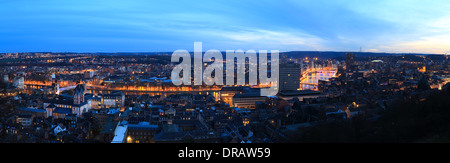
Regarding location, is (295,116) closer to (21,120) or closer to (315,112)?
(315,112)

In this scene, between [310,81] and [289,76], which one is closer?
[289,76]

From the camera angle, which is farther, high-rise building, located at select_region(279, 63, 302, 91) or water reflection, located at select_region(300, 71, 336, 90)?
water reflection, located at select_region(300, 71, 336, 90)

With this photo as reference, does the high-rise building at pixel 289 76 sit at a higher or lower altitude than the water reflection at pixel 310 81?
higher

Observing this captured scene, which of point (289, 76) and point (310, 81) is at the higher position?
point (289, 76)

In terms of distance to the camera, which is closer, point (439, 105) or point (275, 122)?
point (439, 105)

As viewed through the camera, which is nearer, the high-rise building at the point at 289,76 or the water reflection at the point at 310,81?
the high-rise building at the point at 289,76

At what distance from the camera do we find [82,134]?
7418 mm

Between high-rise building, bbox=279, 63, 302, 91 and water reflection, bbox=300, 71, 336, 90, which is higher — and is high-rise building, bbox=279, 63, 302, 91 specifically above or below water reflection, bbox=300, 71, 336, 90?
above

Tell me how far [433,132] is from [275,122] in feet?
13.7
